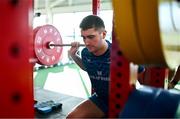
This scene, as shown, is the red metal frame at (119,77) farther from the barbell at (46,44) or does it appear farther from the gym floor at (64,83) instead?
the gym floor at (64,83)

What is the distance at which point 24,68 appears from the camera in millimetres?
424

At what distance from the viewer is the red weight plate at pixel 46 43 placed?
2.10 metres

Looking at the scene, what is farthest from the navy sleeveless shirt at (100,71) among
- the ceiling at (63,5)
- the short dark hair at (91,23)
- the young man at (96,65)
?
the ceiling at (63,5)

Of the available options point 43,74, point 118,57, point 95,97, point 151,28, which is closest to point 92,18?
point 95,97

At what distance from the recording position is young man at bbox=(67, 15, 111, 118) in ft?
5.06

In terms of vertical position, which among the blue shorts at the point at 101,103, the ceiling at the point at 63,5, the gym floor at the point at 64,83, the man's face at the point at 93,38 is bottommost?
the gym floor at the point at 64,83

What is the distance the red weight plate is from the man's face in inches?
26.6

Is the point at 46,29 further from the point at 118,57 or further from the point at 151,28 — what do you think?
the point at 151,28

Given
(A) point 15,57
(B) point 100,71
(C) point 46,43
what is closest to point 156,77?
(B) point 100,71

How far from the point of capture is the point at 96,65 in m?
1.63

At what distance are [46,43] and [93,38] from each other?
0.78 metres

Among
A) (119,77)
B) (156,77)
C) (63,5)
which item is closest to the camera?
(119,77)

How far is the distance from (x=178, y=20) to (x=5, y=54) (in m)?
0.48

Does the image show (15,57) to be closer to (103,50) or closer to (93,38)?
(93,38)
